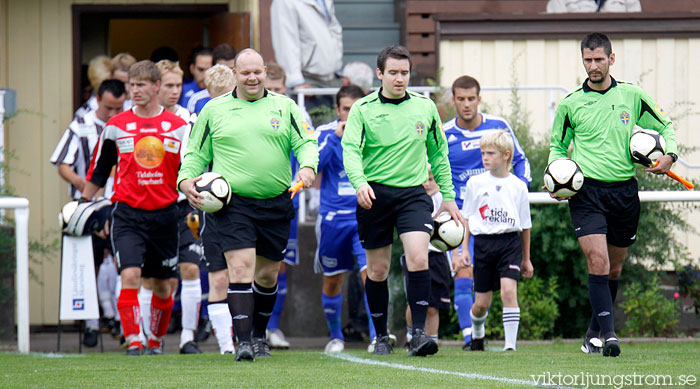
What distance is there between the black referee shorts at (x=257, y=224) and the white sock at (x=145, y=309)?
199 cm

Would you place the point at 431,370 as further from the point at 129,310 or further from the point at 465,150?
the point at 465,150

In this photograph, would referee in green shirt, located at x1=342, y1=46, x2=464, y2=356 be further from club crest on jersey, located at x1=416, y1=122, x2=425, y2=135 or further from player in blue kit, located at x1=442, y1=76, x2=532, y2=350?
player in blue kit, located at x1=442, y1=76, x2=532, y2=350

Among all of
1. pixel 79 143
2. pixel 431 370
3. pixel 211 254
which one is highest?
pixel 79 143

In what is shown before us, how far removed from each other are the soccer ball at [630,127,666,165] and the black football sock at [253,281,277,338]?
274cm

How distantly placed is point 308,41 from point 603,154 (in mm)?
5456

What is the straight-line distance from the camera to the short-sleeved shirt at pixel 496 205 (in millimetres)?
8977

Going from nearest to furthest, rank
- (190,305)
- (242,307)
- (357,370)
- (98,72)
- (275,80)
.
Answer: (357,370)
(242,307)
(190,305)
(275,80)
(98,72)

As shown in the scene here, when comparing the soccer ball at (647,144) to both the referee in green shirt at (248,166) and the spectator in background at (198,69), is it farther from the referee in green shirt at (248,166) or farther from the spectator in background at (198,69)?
the spectator in background at (198,69)

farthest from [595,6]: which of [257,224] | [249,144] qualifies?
[257,224]

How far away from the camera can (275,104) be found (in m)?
8.05

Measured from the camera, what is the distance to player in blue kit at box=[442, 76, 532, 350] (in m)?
9.74

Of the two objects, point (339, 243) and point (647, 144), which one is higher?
point (647, 144)

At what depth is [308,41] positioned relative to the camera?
513 inches

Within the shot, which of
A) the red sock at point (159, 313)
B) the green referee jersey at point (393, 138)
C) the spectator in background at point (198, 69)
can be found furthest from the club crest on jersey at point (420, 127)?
the spectator in background at point (198, 69)
